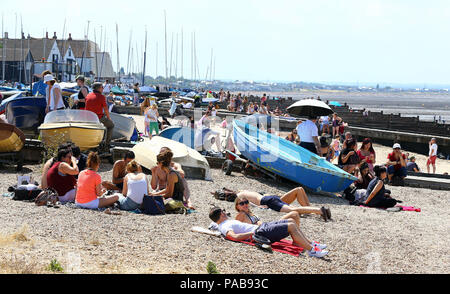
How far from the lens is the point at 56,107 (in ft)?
51.9

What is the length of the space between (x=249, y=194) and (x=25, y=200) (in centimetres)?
411

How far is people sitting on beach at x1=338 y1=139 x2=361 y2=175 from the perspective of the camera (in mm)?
15281

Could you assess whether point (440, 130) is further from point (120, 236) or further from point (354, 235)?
point (120, 236)

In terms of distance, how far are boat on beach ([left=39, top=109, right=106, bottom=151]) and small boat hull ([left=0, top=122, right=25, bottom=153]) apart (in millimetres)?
582

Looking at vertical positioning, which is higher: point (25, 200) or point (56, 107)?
point (56, 107)

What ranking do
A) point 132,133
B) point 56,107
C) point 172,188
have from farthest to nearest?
point 132,133
point 56,107
point 172,188

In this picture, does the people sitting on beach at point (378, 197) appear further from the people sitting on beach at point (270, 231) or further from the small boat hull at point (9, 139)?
the small boat hull at point (9, 139)

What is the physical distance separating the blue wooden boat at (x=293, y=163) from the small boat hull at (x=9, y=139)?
5.92 meters

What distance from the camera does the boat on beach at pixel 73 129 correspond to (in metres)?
14.5

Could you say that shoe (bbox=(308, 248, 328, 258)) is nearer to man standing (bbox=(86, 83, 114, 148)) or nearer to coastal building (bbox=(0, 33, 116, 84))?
man standing (bbox=(86, 83, 114, 148))

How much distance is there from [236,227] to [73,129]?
22.6 feet

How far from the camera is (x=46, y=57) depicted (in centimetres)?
8606
